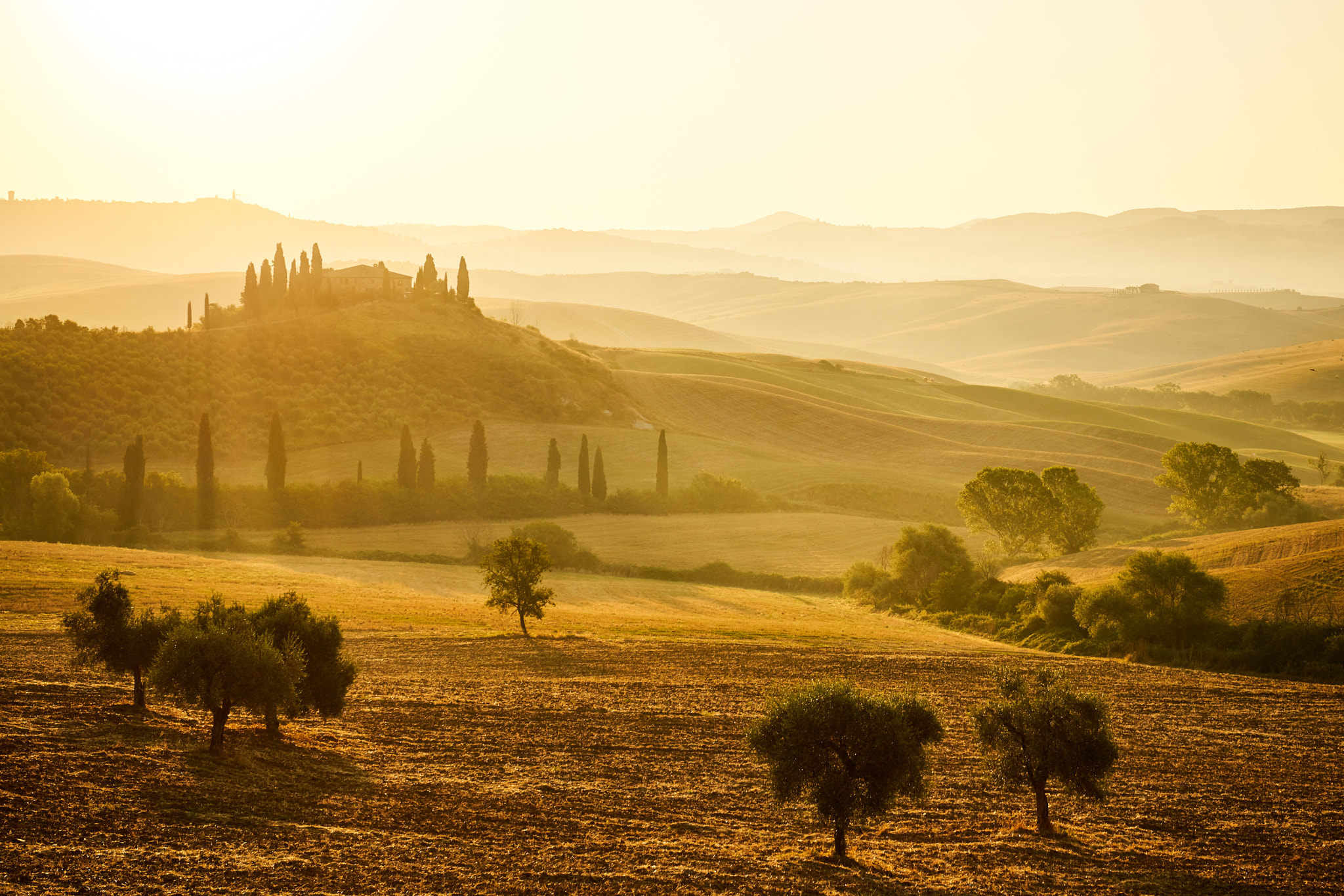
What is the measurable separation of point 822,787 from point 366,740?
496 inches

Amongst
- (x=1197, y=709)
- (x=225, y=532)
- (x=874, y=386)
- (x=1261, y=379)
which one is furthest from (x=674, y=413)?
(x=1261, y=379)

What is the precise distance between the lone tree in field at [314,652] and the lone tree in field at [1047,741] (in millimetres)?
15872

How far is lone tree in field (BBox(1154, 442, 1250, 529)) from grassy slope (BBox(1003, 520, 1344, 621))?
34.0 ft

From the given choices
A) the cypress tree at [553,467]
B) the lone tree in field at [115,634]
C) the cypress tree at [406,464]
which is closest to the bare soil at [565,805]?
the lone tree in field at [115,634]

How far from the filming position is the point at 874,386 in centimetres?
15312

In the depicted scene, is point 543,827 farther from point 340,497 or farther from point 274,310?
point 274,310

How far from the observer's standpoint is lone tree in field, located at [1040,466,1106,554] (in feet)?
217

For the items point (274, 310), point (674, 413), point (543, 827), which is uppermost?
point (274, 310)

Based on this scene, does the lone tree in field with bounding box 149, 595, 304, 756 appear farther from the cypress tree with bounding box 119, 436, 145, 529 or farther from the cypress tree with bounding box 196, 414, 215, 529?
the cypress tree with bounding box 196, 414, 215, 529

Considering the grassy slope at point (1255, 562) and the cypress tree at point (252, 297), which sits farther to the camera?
the cypress tree at point (252, 297)

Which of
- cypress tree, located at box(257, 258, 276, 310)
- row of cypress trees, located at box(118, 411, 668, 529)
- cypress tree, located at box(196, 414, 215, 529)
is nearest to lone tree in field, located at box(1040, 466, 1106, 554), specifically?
row of cypress trees, located at box(118, 411, 668, 529)

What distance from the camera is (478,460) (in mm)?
82500

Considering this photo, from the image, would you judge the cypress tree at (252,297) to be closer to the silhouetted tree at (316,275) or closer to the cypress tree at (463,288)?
the silhouetted tree at (316,275)

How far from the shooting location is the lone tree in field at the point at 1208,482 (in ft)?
229
